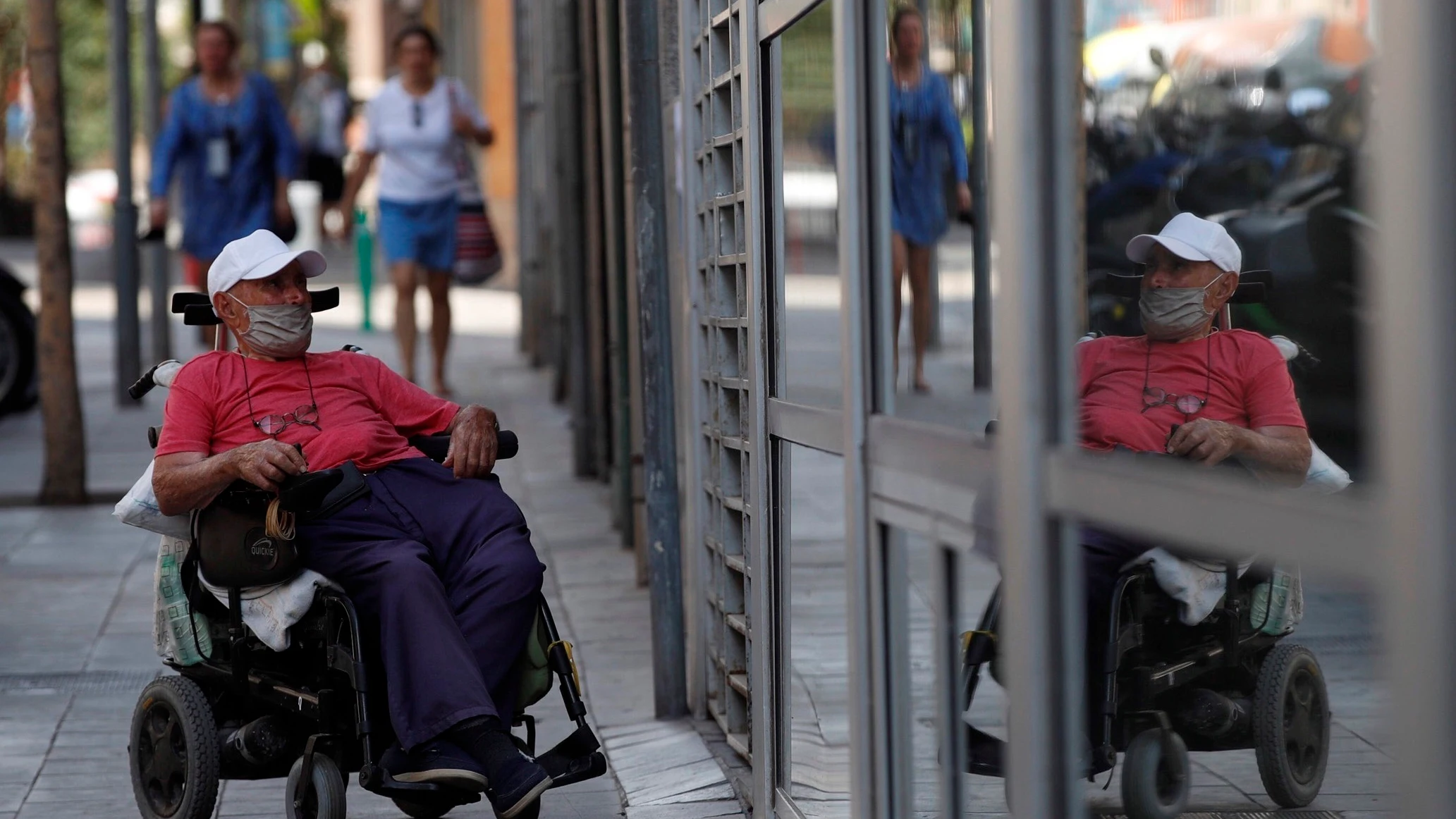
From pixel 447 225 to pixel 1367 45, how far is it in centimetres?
866

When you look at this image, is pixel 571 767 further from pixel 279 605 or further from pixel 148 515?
pixel 148 515

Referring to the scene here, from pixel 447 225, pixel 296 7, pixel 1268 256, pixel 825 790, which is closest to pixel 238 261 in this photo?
pixel 825 790

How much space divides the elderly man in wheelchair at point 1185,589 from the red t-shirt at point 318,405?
1655mm

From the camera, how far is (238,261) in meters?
4.10

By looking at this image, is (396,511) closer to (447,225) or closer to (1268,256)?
(1268,256)

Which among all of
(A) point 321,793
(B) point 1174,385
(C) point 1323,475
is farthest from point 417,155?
(C) point 1323,475

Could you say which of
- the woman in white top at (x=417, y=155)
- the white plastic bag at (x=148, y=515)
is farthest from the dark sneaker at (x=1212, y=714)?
the woman in white top at (x=417, y=155)

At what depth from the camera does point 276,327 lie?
4.15 meters

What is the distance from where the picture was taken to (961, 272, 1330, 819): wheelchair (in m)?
2.54

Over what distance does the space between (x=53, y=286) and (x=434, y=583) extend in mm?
5052

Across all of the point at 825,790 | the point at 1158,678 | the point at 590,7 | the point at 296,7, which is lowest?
the point at 825,790

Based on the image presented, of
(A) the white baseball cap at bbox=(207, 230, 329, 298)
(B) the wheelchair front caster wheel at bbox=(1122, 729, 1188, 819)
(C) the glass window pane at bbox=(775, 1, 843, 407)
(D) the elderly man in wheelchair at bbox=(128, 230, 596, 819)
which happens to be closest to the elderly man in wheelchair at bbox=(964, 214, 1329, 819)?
(B) the wheelchair front caster wheel at bbox=(1122, 729, 1188, 819)

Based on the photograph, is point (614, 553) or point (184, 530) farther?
point (614, 553)

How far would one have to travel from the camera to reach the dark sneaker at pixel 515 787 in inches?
144
